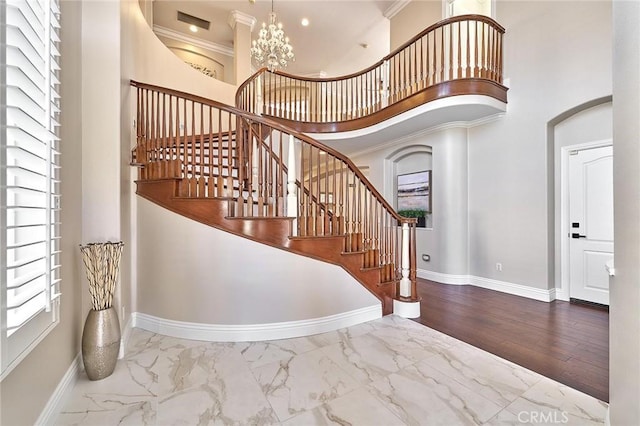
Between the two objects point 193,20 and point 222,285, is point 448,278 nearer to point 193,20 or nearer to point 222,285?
point 222,285

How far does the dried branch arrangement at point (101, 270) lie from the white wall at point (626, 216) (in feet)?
8.95

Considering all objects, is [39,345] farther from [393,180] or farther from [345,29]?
[345,29]

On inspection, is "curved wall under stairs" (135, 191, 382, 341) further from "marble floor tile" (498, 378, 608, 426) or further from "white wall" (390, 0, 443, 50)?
"white wall" (390, 0, 443, 50)

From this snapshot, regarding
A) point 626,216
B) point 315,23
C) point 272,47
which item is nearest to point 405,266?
point 626,216

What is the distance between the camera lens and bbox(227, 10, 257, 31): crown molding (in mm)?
5891

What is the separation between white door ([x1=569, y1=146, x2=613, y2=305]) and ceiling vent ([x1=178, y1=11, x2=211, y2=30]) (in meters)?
7.23

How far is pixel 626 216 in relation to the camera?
3.70 feet

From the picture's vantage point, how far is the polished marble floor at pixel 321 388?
1530 millimetres

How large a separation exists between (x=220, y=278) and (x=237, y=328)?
46 cm

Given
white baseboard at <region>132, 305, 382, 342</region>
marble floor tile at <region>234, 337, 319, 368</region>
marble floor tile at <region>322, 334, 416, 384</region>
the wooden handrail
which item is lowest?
marble floor tile at <region>322, 334, 416, 384</region>

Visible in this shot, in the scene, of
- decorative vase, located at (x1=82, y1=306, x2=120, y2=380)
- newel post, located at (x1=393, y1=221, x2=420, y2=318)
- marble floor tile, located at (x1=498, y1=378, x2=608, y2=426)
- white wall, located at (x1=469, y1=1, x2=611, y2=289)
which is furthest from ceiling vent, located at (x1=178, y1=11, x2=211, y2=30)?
marble floor tile, located at (x1=498, y1=378, x2=608, y2=426)

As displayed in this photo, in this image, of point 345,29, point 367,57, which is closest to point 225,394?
point 345,29

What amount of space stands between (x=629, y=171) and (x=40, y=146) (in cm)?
259

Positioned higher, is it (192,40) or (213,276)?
(192,40)
